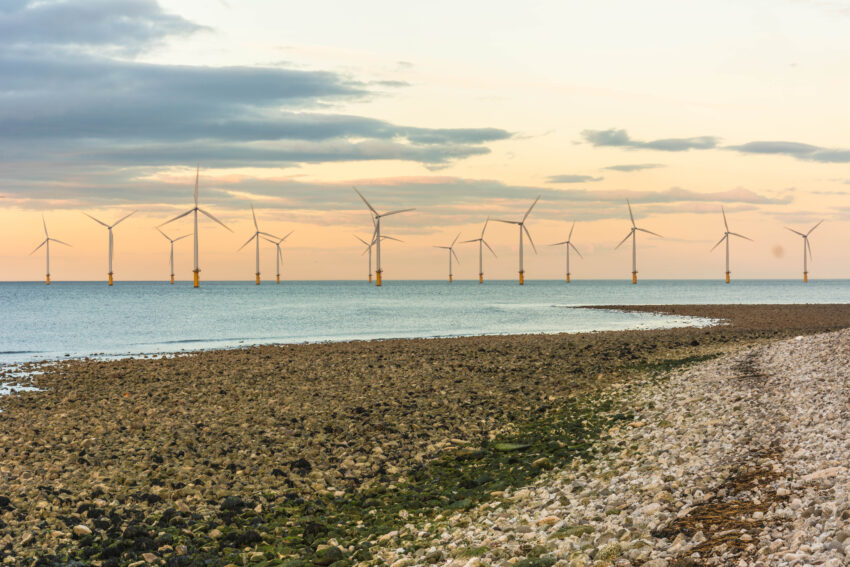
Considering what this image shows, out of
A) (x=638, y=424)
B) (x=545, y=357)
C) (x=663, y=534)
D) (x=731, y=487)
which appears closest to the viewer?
(x=663, y=534)

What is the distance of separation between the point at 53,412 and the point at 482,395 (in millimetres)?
13931

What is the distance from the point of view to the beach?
1131 centimetres

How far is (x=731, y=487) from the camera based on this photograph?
11.1 meters

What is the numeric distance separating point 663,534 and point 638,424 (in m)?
8.05

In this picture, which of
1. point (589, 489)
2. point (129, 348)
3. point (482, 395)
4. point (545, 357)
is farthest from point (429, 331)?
point (589, 489)

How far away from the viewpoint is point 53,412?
2272 cm

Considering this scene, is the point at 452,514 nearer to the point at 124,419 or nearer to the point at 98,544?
the point at 98,544

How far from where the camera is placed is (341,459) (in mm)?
16000

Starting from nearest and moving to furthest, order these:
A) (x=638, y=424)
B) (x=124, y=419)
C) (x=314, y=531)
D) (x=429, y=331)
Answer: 1. (x=314, y=531)
2. (x=638, y=424)
3. (x=124, y=419)
4. (x=429, y=331)

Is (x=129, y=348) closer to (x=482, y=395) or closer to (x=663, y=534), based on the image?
(x=482, y=395)

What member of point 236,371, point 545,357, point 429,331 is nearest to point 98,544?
point 236,371

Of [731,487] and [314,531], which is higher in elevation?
[731,487]

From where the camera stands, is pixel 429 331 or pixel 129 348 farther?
pixel 429 331

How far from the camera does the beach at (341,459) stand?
445 inches
